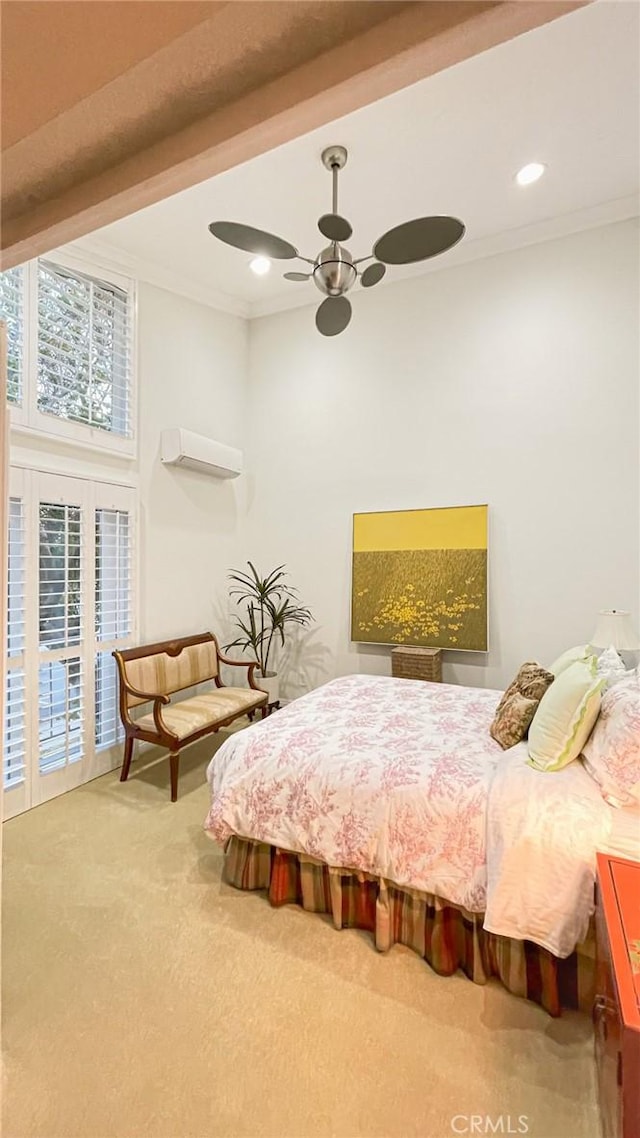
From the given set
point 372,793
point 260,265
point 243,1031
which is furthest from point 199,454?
point 243,1031

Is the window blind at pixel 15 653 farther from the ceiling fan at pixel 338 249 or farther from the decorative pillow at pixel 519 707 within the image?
the decorative pillow at pixel 519 707

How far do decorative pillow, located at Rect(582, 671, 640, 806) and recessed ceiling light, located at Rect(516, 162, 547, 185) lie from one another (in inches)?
122

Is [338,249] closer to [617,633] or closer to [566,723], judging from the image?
Result: [566,723]

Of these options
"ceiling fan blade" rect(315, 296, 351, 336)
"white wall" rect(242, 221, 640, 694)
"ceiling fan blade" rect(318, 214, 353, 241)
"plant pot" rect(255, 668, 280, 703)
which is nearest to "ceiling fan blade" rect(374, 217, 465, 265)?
"ceiling fan blade" rect(318, 214, 353, 241)

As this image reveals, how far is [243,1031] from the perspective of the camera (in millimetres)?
1567

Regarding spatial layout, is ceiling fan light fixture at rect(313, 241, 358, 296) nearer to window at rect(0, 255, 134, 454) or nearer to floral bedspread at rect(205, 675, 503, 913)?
window at rect(0, 255, 134, 454)

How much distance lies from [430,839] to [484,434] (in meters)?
3.03

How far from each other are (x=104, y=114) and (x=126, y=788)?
3.38m

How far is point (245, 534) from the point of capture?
4.88 meters

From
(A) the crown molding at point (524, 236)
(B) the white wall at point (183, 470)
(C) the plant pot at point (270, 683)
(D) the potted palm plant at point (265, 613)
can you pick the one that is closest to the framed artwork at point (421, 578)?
(D) the potted palm plant at point (265, 613)

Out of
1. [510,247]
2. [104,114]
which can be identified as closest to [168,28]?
[104,114]

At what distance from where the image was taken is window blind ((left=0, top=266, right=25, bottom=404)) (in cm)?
282

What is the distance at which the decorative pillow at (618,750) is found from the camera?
64.5 inches

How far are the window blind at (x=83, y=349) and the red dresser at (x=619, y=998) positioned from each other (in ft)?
11.6
